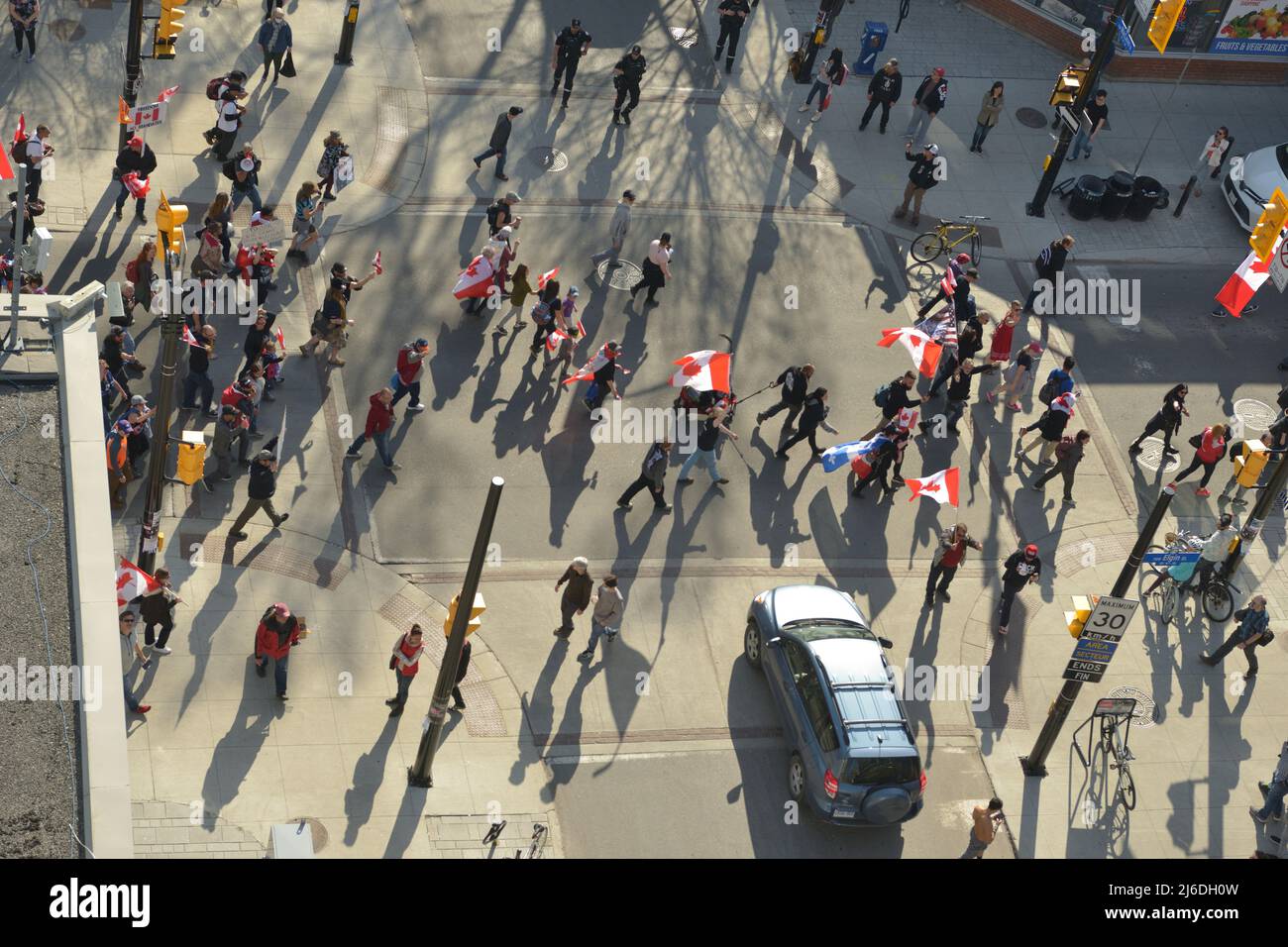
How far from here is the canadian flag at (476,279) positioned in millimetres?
27078

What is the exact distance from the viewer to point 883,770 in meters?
20.7

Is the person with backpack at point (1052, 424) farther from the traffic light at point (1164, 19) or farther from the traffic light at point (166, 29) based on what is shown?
the traffic light at point (166, 29)

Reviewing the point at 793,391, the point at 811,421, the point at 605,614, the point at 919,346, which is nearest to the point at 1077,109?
the point at 919,346

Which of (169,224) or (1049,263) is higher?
(169,224)

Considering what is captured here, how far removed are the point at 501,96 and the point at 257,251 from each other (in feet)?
27.6

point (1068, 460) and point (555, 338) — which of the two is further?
point (555, 338)

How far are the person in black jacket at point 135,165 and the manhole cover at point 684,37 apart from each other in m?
12.2

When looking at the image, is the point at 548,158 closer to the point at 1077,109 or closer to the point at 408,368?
the point at 408,368

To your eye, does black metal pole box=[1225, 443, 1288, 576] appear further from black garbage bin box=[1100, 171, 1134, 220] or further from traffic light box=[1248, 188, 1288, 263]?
black garbage bin box=[1100, 171, 1134, 220]

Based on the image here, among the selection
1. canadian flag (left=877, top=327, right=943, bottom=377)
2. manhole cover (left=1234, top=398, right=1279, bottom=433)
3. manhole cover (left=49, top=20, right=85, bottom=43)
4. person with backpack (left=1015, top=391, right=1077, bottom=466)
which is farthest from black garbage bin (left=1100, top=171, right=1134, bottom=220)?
manhole cover (left=49, top=20, right=85, bottom=43)

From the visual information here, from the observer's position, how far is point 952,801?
22.3 meters

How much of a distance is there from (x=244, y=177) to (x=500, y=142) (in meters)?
4.76

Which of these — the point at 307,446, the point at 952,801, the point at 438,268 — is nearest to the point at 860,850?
the point at 952,801

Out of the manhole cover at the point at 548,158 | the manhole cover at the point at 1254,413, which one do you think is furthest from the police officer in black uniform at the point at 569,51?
the manhole cover at the point at 1254,413
